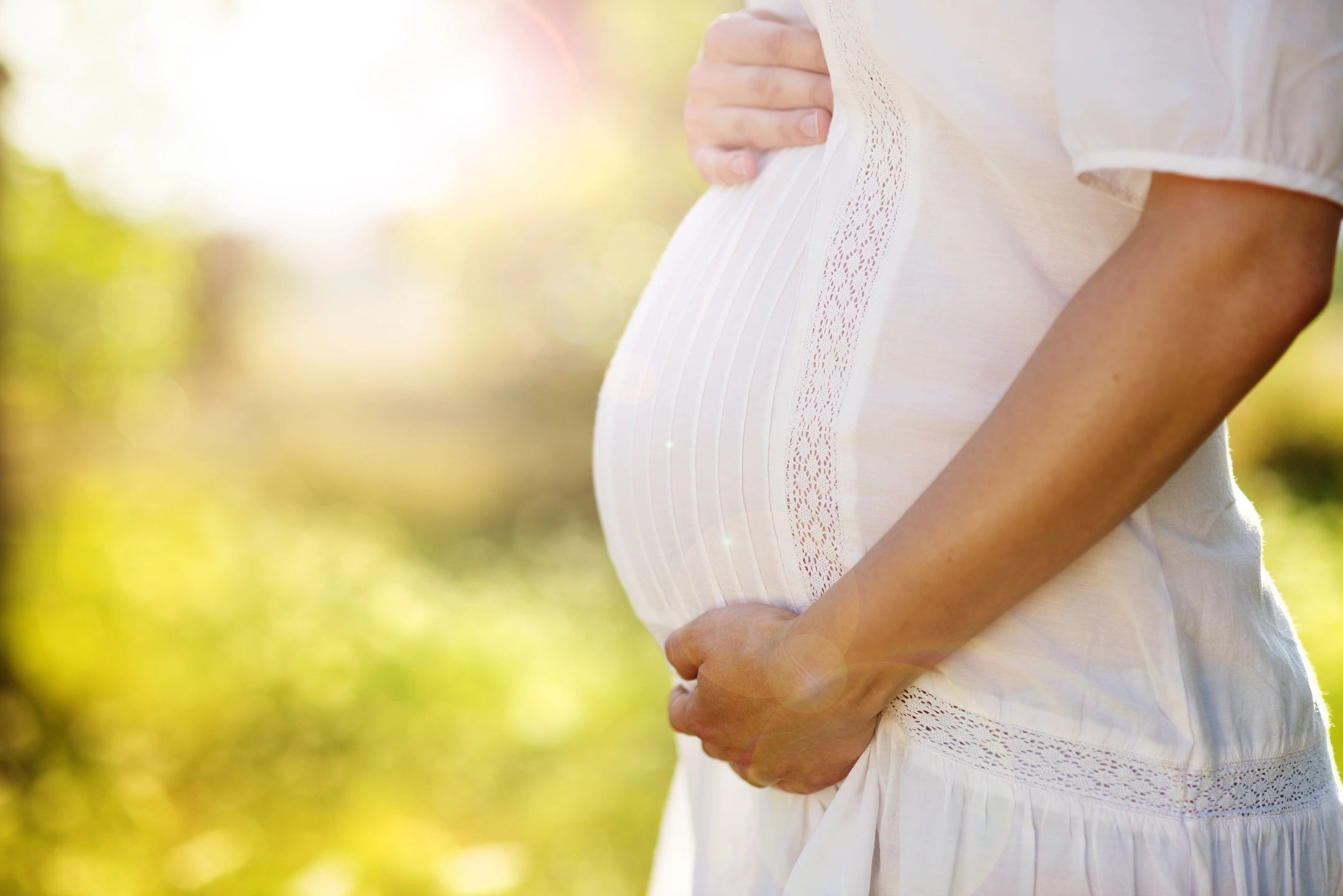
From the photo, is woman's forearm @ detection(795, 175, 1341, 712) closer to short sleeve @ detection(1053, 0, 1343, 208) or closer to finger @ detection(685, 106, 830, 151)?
short sleeve @ detection(1053, 0, 1343, 208)

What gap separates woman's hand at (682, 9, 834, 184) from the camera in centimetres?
109

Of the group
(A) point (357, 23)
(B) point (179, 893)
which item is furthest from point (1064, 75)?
(A) point (357, 23)

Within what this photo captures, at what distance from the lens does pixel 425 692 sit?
13.4 ft

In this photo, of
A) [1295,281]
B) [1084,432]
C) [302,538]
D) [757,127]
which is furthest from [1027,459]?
[302,538]

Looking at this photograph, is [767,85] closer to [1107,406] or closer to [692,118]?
[692,118]

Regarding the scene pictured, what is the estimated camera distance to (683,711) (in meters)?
1.06

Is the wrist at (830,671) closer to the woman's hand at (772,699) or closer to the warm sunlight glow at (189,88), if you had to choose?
the woman's hand at (772,699)

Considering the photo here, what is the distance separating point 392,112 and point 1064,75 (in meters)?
6.17

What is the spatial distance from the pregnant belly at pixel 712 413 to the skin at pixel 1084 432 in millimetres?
122

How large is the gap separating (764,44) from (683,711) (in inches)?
29.5

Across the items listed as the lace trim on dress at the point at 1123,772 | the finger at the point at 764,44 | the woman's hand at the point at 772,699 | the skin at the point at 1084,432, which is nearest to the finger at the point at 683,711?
the woman's hand at the point at 772,699

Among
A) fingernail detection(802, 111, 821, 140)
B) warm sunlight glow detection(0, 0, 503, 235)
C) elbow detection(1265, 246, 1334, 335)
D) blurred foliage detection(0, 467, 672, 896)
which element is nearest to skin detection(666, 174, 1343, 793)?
elbow detection(1265, 246, 1334, 335)

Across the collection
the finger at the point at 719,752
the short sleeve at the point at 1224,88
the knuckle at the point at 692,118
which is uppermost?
the knuckle at the point at 692,118

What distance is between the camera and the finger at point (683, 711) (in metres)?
1.03
